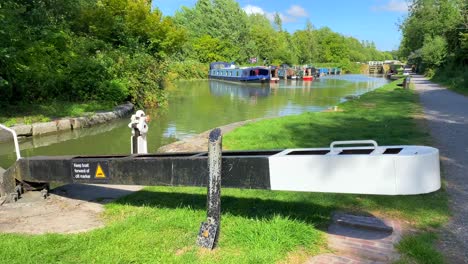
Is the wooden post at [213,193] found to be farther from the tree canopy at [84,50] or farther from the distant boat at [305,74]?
the distant boat at [305,74]

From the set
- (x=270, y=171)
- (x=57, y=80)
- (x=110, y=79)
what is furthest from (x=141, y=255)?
(x=110, y=79)

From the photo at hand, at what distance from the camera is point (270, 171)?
3.27m

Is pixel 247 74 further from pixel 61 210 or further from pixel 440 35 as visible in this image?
pixel 61 210

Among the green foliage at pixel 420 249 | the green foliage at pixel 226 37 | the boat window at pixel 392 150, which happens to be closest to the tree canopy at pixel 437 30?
the green foliage at pixel 226 37

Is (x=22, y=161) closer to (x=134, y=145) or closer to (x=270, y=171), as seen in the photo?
(x=134, y=145)

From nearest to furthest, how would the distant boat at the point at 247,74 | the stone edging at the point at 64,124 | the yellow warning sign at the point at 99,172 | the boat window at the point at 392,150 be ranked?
the boat window at the point at 392,150
the yellow warning sign at the point at 99,172
the stone edging at the point at 64,124
the distant boat at the point at 247,74

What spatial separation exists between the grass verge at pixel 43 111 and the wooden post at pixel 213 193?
1035cm

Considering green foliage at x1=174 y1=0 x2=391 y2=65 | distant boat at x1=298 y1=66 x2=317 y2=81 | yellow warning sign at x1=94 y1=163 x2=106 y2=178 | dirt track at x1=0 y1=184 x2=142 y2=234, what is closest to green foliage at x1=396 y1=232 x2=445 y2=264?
yellow warning sign at x1=94 y1=163 x2=106 y2=178

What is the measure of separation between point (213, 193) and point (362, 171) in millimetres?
1226

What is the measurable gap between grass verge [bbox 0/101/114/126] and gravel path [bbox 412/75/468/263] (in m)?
11.1

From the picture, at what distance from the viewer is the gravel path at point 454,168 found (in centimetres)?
348

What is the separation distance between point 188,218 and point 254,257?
1.08 m

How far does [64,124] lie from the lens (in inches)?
497

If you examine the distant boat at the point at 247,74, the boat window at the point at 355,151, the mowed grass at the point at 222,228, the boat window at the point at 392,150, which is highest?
the distant boat at the point at 247,74
